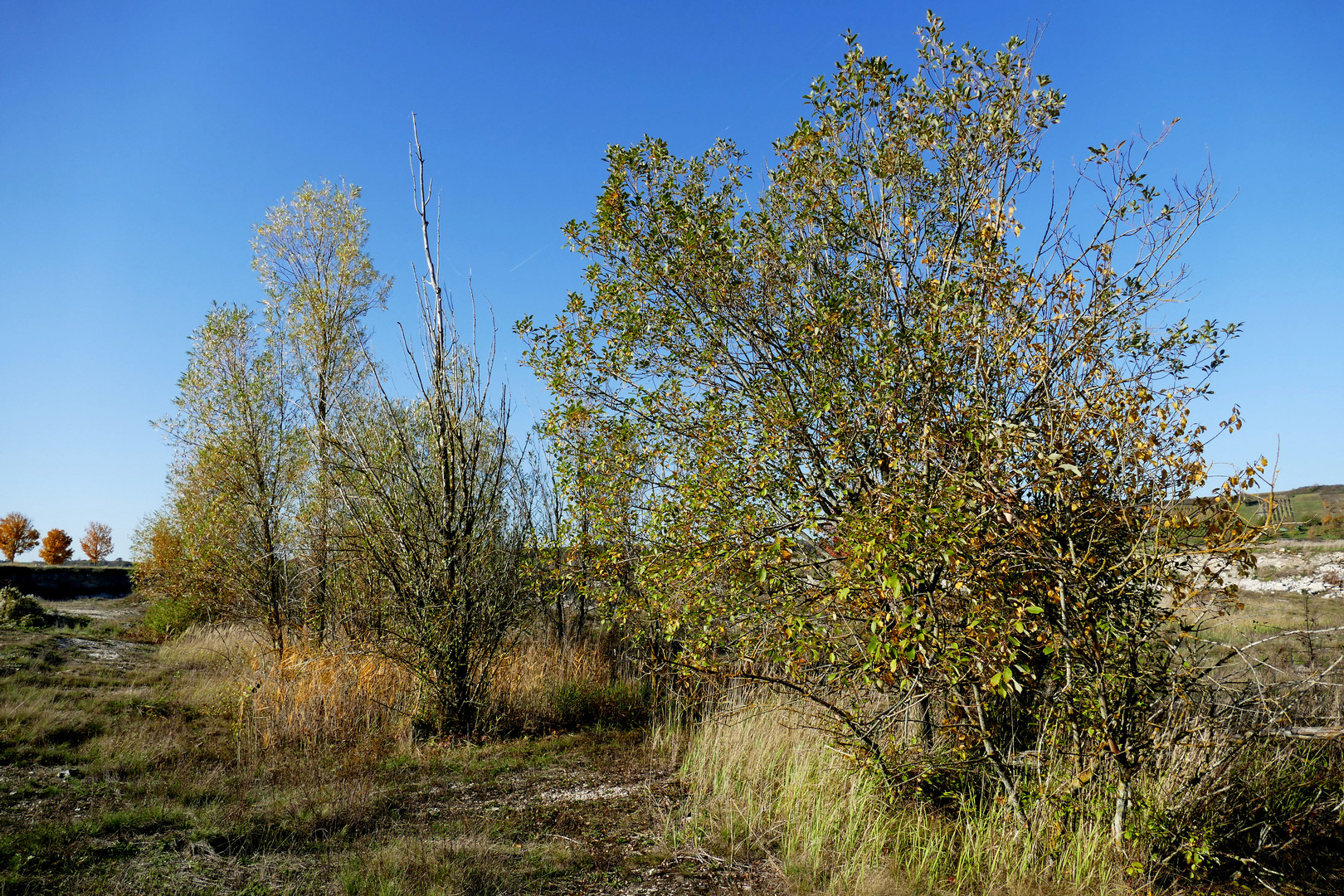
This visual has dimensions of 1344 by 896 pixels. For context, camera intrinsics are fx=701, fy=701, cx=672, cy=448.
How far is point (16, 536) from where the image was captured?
47.4 m

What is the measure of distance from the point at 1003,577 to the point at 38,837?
6391 mm

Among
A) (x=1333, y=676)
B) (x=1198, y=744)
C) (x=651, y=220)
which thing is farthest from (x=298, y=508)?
(x=1333, y=676)

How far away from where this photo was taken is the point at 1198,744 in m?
3.83

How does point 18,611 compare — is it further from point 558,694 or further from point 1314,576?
point 1314,576

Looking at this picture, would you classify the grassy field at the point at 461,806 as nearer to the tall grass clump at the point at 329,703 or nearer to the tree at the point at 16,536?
the tall grass clump at the point at 329,703

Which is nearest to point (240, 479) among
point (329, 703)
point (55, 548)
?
point (329, 703)

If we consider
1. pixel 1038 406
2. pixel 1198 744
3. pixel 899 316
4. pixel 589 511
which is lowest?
pixel 1198 744

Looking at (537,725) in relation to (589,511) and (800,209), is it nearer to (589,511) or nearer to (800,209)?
(589,511)

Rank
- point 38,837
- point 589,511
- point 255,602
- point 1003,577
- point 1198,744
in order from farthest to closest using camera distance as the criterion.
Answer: point 255,602
point 589,511
point 38,837
point 1003,577
point 1198,744

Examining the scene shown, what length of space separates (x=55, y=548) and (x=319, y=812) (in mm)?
59064

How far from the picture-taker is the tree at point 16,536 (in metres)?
46.9

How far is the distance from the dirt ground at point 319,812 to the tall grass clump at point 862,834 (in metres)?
0.31

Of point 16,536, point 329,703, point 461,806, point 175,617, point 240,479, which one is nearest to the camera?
point 461,806

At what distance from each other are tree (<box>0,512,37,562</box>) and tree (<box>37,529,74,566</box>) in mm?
812
